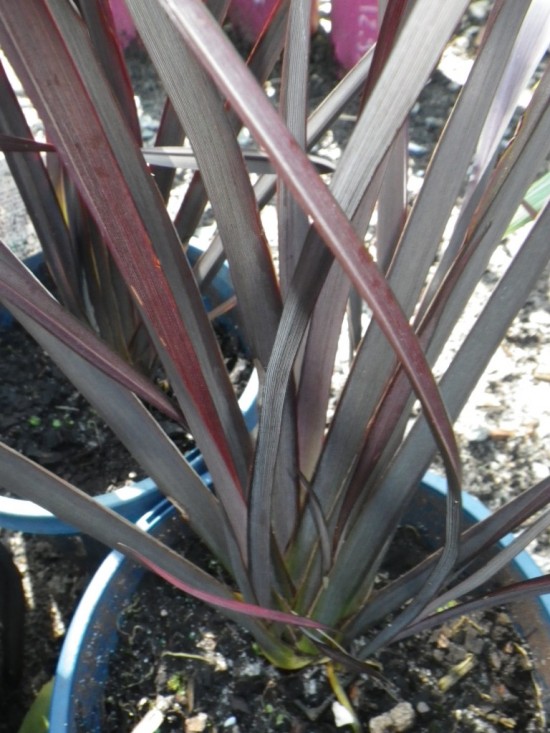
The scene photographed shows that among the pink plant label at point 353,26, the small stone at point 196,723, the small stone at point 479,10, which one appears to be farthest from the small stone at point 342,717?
the small stone at point 479,10

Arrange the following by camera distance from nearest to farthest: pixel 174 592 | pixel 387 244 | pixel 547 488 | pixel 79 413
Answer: pixel 547 488 < pixel 387 244 < pixel 174 592 < pixel 79 413

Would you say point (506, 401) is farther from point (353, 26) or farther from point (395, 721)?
point (353, 26)

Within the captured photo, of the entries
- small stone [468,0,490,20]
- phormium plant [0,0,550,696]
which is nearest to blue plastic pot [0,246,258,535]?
phormium plant [0,0,550,696]

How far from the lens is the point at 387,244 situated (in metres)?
0.62

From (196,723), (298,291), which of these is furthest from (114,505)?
(298,291)

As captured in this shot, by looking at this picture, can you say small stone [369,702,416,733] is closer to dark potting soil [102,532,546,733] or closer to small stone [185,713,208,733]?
dark potting soil [102,532,546,733]

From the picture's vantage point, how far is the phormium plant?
0.32 meters

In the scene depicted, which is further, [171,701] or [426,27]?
[171,701]

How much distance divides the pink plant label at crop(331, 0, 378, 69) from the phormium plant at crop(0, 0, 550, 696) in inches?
35.6

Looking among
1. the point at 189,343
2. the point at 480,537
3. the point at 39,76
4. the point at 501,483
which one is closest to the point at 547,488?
the point at 480,537

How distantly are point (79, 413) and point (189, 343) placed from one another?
509 millimetres

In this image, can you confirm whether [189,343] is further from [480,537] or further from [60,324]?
[480,537]

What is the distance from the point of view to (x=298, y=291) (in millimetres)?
385

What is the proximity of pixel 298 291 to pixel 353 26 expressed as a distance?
128 cm
